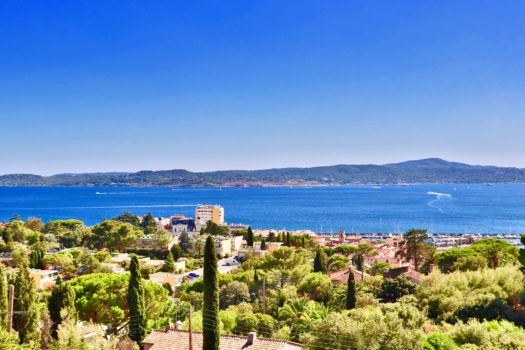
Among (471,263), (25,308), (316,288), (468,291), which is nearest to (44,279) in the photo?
(316,288)

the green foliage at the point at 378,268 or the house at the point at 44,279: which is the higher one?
the house at the point at 44,279

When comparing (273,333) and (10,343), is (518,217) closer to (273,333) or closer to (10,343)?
(273,333)

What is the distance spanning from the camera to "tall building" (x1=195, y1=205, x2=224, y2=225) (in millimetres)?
88062

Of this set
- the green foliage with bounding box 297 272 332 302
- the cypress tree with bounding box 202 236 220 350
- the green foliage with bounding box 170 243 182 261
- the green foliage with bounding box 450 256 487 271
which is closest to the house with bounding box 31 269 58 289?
the green foliage with bounding box 297 272 332 302

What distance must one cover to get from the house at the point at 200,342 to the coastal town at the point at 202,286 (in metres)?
0.03

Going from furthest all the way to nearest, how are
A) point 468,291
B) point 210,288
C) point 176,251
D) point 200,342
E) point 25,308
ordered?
point 176,251, point 468,291, point 200,342, point 210,288, point 25,308

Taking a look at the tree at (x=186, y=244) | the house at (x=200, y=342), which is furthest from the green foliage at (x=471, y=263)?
the tree at (x=186, y=244)

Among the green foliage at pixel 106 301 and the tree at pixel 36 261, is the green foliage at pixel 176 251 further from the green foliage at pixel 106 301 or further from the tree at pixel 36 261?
the green foliage at pixel 106 301

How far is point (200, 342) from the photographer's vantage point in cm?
1494

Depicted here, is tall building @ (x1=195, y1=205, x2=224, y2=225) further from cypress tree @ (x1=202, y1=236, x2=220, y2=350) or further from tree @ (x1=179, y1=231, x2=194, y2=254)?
cypress tree @ (x1=202, y1=236, x2=220, y2=350)

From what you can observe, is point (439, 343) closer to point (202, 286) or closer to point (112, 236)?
point (202, 286)

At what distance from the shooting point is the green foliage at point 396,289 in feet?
74.8

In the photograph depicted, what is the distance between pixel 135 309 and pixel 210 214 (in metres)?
75.0

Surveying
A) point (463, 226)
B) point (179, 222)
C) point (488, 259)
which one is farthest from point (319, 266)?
point (463, 226)
